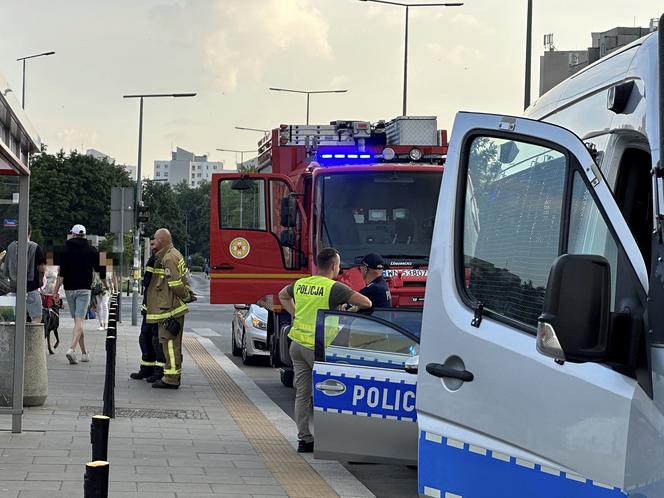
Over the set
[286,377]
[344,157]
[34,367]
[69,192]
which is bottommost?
[286,377]

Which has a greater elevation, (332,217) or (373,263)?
(332,217)

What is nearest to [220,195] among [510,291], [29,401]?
[29,401]

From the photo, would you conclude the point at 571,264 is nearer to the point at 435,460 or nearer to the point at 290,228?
the point at 435,460

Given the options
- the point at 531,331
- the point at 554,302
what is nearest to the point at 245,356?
the point at 531,331

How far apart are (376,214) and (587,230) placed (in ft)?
33.6

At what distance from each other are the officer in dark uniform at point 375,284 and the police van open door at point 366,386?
349 centimetres

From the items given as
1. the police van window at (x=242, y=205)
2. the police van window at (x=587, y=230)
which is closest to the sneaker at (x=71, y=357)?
the police van window at (x=242, y=205)

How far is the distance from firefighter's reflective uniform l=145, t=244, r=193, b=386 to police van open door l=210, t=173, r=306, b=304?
43cm

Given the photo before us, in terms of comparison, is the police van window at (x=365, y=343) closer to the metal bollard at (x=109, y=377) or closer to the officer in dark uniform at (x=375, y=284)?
the metal bollard at (x=109, y=377)

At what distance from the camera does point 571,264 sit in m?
3.01

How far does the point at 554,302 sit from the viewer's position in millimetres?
3055

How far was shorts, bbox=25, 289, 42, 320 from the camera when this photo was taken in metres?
14.9

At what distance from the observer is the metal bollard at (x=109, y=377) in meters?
10.5

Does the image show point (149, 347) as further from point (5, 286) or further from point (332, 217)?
point (5, 286)
